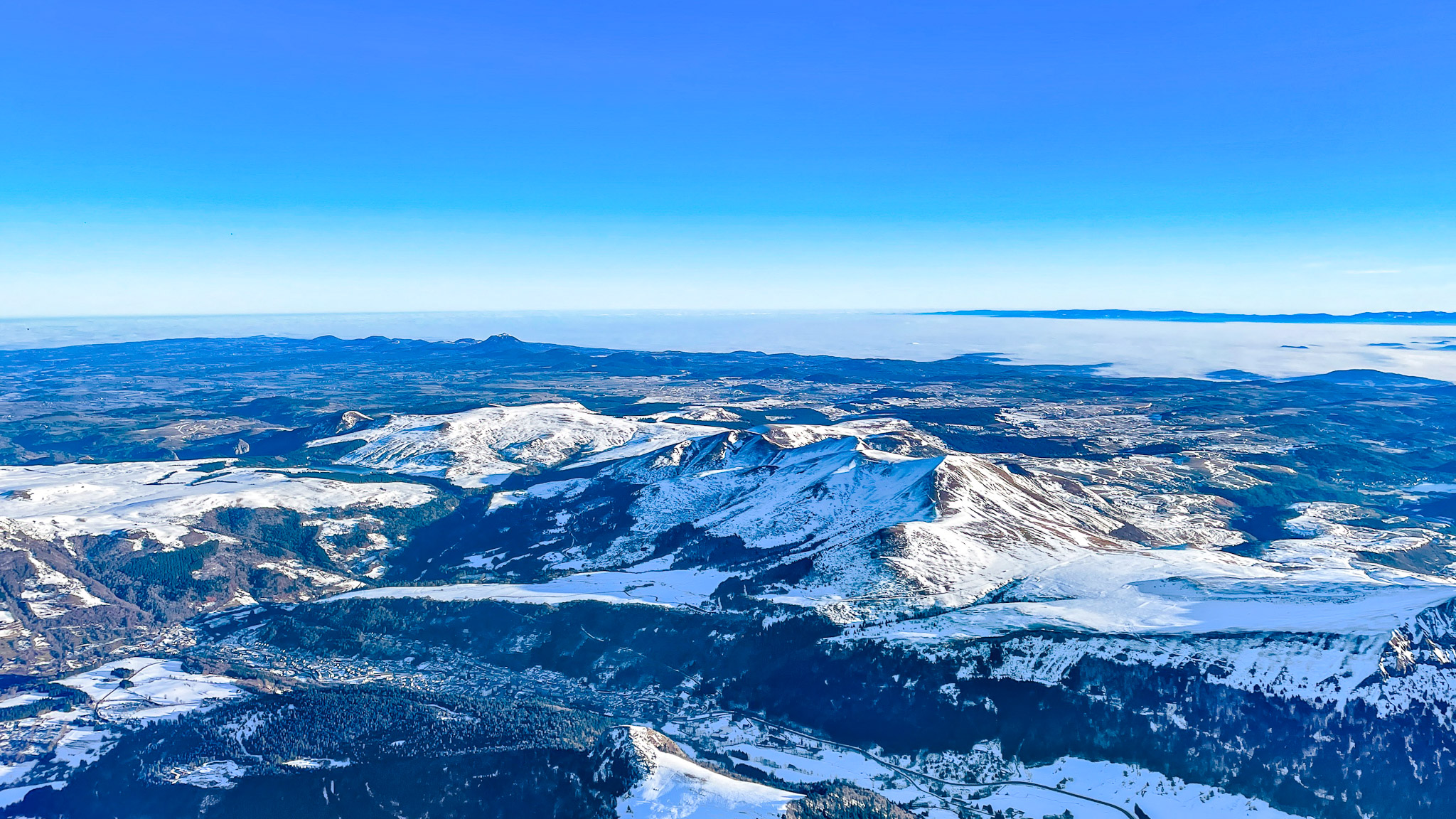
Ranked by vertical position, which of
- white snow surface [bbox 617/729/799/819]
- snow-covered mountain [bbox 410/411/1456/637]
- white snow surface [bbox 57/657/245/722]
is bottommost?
white snow surface [bbox 57/657/245/722]

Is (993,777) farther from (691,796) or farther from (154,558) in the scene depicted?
(154,558)

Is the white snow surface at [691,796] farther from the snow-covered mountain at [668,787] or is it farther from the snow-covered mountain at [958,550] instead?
the snow-covered mountain at [958,550]

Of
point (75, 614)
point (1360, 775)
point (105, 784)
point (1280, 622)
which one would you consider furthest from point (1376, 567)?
point (75, 614)

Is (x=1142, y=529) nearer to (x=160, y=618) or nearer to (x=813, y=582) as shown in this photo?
(x=813, y=582)

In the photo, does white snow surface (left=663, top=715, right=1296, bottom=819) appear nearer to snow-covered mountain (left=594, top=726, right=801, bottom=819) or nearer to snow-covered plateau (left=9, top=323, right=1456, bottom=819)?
snow-covered plateau (left=9, top=323, right=1456, bottom=819)

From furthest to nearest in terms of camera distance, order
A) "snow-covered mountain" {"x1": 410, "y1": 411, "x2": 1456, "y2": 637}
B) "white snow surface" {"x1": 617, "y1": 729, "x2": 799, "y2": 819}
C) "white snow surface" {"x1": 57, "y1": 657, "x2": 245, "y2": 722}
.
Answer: "snow-covered mountain" {"x1": 410, "y1": 411, "x2": 1456, "y2": 637}, "white snow surface" {"x1": 57, "y1": 657, "x2": 245, "y2": 722}, "white snow surface" {"x1": 617, "y1": 729, "x2": 799, "y2": 819}

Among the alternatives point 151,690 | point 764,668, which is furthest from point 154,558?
point 764,668

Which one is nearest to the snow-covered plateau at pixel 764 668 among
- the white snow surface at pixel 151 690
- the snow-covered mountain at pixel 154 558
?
the white snow surface at pixel 151 690

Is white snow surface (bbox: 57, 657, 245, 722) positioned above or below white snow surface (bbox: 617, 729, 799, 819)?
below

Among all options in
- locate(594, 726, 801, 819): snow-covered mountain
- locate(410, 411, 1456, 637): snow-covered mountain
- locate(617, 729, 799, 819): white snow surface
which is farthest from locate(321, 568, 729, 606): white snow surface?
locate(617, 729, 799, 819): white snow surface
